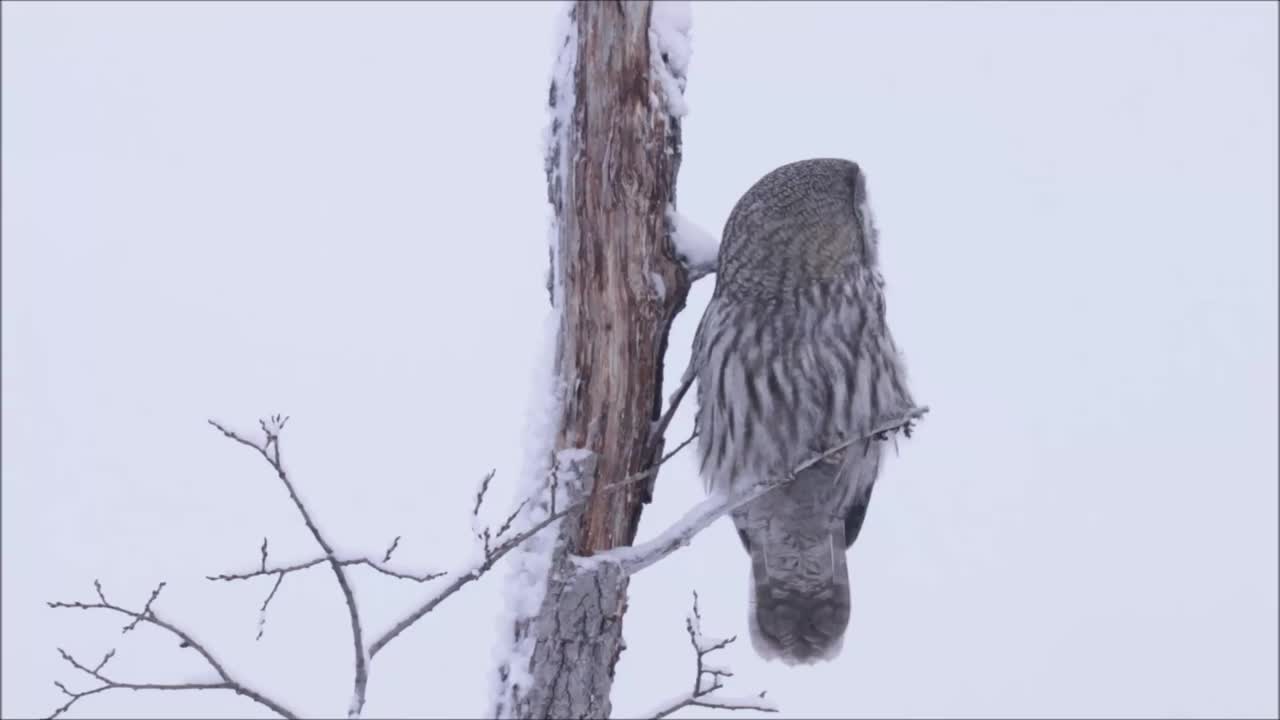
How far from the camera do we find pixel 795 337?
5.29m

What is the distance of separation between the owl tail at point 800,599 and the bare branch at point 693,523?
0.64m

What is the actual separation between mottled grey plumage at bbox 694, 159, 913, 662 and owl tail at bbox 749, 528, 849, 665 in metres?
0.36

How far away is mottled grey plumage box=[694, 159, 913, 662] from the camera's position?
5273 mm

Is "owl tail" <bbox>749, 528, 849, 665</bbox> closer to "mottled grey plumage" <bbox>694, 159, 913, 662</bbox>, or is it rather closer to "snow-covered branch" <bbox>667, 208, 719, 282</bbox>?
"mottled grey plumage" <bbox>694, 159, 913, 662</bbox>

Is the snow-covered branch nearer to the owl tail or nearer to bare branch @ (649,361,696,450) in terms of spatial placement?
bare branch @ (649,361,696,450)

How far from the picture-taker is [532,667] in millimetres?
4609

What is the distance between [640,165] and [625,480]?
99 cm

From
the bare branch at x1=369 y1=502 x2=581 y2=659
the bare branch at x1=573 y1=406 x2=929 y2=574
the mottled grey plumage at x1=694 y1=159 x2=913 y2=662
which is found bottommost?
Answer: the bare branch at x1=369 y1=502 x2=581 y2=659

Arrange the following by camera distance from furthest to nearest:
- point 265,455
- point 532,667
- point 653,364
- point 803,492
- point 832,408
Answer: point 803,492, point 832,408, point 653,364, point 532,667, point 265,455

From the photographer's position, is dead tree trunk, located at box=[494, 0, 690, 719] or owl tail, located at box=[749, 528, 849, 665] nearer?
dead tree trunk, located at box=[494, 0, 690, 719]

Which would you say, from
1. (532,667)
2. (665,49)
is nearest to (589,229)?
(665,49)

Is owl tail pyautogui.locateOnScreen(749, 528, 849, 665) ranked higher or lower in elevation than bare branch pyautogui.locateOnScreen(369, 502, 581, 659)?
higher

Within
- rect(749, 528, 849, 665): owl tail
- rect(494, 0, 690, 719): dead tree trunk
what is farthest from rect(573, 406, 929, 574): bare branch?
rect(749, 528, 849, 665): owl tail

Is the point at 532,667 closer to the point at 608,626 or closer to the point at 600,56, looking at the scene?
the point at 608,626
